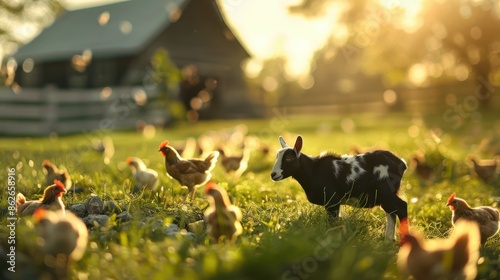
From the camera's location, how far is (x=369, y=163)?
5305 millimetres

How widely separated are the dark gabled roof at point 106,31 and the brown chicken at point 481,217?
66.3 ft

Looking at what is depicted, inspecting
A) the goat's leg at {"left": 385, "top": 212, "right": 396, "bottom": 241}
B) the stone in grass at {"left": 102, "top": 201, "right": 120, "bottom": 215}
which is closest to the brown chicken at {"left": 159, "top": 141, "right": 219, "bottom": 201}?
the stone in grass at {"left": 102, "top": 201, "right": 120, "bottom": 215}

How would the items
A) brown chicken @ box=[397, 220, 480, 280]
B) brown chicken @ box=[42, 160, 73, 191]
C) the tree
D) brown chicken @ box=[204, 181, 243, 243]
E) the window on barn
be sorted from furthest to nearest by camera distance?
1. the tree
2. the window on barn
3. brown chicken @ box=[42, 160, 73, 191]
4. brown chicken @ box=[204, 181, 243, 243]
5. brown chicken @ box=[397, 220, 480, 280]

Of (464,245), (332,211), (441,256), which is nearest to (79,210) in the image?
(332,211)

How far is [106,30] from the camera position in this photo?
91.0 feet

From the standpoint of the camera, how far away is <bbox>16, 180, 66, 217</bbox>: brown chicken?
485 cm

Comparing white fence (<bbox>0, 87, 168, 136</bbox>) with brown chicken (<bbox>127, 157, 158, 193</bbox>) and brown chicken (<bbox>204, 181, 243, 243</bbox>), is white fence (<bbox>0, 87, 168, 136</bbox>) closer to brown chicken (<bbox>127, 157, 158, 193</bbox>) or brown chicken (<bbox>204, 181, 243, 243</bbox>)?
brown chicken (<bbox>127, 157, 158, 193</bbox>)

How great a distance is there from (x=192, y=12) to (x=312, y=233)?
24844mm

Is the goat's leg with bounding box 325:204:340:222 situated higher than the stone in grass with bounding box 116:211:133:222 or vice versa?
the goat's leg with bounding box 325:204:340:222

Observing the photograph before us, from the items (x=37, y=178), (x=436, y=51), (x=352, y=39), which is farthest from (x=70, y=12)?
(x=37, y=178)

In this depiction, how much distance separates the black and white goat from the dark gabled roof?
1984 centimetres

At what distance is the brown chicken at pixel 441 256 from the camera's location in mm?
3629

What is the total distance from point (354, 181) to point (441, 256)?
1665mm

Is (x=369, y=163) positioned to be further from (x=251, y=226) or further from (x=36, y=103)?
(x=36, y=103)
